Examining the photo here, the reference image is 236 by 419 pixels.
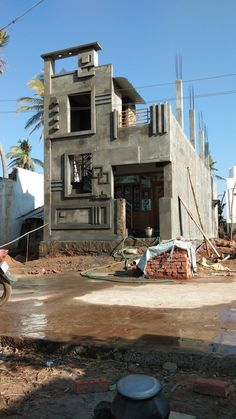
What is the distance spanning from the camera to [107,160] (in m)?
17.3

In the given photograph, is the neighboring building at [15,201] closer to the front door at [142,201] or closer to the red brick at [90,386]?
the front door at [142,201]

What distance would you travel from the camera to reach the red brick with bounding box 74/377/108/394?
3443 mm

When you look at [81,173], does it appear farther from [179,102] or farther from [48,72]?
[179,102]

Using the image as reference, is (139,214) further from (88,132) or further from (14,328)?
(14,328)

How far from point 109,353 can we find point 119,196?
16652 mm

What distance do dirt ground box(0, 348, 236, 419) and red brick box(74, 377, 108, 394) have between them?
41 millimetres

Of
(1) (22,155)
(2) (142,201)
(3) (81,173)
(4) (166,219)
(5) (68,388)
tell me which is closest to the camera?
(5) (68,388)

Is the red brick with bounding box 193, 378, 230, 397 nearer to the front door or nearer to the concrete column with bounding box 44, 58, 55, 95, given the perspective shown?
→ the front door


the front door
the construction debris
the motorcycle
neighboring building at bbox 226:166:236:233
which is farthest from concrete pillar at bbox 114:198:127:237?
neighboring building at bbox 226:166:236:233

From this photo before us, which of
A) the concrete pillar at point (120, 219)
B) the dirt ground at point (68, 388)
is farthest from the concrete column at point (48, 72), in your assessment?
the dirt ground at point (68, 388)

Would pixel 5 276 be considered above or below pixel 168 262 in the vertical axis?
above

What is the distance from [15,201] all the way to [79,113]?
19.6 ft

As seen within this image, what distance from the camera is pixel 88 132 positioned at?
1781cm

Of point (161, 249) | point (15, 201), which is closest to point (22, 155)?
point (15, 201)
